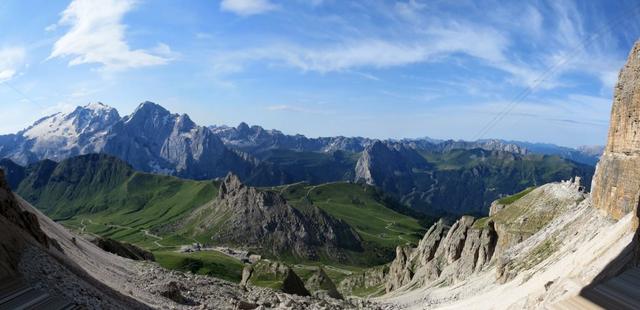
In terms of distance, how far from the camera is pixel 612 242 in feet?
151

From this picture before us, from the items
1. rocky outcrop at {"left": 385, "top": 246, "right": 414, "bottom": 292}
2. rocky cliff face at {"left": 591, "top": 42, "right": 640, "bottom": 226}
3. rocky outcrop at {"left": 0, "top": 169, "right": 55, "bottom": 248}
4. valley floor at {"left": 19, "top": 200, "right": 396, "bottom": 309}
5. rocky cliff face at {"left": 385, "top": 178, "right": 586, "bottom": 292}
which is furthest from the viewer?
rocky outcrop at {"left": 385, "top": 246, "right": 414, "bottom": 292}

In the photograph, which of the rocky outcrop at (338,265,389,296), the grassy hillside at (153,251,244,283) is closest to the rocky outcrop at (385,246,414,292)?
the rocky outcrop at (338,265,389,296)

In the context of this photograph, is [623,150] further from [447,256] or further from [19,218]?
[447,256]

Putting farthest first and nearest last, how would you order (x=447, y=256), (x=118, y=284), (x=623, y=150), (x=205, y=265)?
(x=205, y=265) < (x=447, y=256) < (x=623, y=150) < (x=118, y=284)

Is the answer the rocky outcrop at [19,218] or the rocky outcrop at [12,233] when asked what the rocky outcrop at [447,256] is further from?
the rocky outcrop at [12,233]

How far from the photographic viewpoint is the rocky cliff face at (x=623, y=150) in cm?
5340

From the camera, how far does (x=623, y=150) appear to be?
5628cm

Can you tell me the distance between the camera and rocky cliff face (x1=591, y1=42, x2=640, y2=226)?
53400mm

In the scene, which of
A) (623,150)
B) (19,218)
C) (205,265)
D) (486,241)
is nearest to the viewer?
(19,218)

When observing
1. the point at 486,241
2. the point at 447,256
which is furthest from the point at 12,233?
the point at 447,256

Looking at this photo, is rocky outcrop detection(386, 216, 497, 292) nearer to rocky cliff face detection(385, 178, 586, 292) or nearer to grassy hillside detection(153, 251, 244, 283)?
rocky cliff face detection(385, 178, 586, 292)

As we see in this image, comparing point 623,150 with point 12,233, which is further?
point 623,150

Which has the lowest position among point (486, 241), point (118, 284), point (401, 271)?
point (401, 271)

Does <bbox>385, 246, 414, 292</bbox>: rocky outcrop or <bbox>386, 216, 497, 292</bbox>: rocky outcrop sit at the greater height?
<bbox>386, 216, 497, 292</bbox>: rocky outcrop
